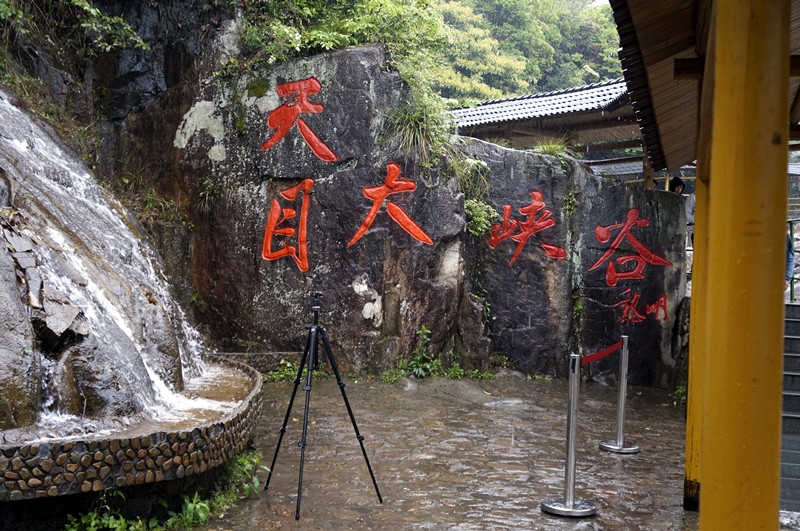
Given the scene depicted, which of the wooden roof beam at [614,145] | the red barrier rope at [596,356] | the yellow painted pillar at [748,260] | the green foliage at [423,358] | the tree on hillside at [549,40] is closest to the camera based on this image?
the yellow painted pillar at [748,260]

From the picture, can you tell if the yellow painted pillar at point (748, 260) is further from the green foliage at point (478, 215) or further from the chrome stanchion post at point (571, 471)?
the green foliage at point (478, 215)

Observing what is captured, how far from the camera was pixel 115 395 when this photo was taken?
4.48 metres

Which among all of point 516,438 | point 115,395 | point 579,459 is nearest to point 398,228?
point 516,438

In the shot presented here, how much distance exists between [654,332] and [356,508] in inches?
270

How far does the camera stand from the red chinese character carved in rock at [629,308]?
10.4 m

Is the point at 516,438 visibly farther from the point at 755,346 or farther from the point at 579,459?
the point at 755,346

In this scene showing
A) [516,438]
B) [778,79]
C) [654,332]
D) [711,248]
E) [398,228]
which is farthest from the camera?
[654,332]

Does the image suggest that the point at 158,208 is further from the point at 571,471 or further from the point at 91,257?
the point at 571,471
